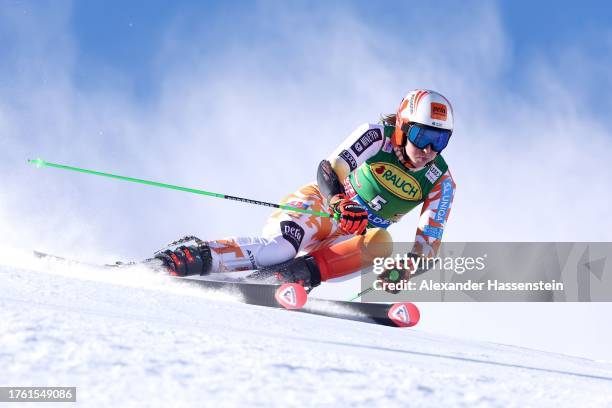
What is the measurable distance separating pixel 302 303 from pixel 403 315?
0.92m

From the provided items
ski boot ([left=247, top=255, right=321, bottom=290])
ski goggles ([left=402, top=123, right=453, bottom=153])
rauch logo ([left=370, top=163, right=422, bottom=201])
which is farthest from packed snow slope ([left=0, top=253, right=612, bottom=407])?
rauch logo ([left=370, top=163, right=422, bottom=201])

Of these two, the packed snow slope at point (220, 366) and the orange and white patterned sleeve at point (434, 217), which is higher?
the orange and white patterned sleeve at point (434, 217)

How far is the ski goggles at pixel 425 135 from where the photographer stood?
250 inches

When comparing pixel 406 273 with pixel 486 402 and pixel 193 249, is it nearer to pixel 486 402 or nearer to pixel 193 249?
pixel 193 249

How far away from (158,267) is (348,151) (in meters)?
2.05

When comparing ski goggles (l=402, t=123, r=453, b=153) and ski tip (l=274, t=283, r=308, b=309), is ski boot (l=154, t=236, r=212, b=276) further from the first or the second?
ski goggles (l=402, t=123, r=453, b=153)

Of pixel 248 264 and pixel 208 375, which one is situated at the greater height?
pixel 248 264

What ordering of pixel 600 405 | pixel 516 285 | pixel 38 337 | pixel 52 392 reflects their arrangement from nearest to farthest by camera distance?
pixel 52 392 → pixel 38 337 → pixel 600 405 → pixel 516 285

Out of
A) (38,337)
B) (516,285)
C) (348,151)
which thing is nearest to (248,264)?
(348,151)

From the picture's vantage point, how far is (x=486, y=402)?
1925 millimetres

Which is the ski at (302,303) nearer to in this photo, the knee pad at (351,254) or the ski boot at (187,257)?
the ski boot at (187,257)

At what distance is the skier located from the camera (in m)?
6.09

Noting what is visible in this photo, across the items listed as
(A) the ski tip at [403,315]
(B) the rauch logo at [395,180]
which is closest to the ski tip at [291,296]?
(A) the ski tip at [403,315]

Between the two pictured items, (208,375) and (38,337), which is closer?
(208,375)
